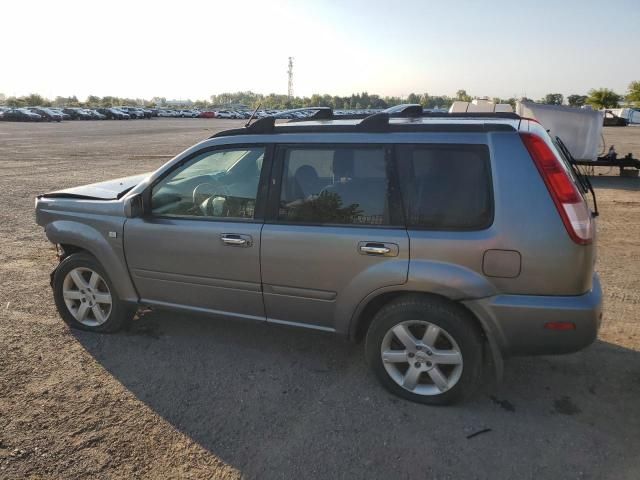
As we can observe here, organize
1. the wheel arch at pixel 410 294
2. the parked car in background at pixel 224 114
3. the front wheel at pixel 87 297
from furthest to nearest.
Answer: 1. the parked car in background at pixel 224 114
2. the front wheel at pixel 87 297
3. the wheel arch at pixel 410 294

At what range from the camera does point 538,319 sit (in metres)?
2.81

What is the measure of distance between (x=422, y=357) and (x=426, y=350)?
63 mm

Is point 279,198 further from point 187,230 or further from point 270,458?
point 270,458

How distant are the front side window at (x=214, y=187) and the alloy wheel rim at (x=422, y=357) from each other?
51.7 inches

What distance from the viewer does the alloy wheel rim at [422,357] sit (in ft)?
10.00

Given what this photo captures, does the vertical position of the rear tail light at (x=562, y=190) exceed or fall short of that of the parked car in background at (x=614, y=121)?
it falls short

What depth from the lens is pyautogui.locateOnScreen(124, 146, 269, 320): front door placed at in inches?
137

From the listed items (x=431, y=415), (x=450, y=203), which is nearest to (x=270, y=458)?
(x=431, y=415)

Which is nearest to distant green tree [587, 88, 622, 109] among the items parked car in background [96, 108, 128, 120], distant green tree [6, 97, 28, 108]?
parked car in background [96, 108, 128, 120]

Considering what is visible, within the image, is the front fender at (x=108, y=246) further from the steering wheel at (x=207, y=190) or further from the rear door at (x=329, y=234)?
the rear door at (x=329, y=234)

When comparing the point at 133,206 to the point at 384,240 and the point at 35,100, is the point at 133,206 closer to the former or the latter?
the point at 384,240

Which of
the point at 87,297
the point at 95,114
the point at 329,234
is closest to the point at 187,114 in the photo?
the point at 95,114

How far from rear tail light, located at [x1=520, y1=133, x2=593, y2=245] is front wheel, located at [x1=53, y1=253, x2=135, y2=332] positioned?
329cm

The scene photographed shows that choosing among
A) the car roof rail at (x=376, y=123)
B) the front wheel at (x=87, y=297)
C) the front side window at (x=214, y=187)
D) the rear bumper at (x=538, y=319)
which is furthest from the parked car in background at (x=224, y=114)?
the rear bumper at (x=538, y=319)
